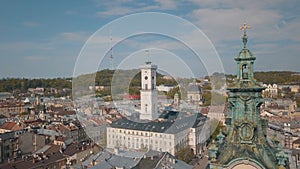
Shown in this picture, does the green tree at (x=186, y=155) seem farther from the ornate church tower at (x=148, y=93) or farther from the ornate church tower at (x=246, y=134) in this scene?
the ornate church tower at (x=246, y=134)

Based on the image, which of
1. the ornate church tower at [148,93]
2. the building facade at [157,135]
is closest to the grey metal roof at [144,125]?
the building facade at [157,135]

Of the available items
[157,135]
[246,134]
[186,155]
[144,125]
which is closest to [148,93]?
[144,125]

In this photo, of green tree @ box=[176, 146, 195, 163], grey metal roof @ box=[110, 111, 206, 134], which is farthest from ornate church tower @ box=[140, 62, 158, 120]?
green tree @ box=[176, 146, 195, 163]

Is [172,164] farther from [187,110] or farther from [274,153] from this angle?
[187,110]

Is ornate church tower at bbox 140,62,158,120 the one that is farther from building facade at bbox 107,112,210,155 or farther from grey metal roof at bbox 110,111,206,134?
building facade at bbox 107,112,210,155

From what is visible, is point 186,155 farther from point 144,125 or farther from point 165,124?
point 144,125
